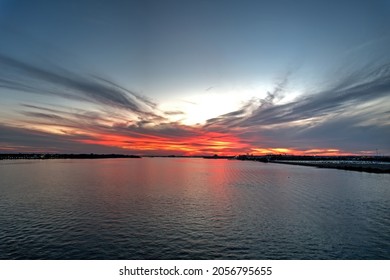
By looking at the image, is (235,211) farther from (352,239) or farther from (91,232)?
(91,232)

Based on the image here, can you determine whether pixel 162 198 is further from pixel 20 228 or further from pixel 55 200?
pixel 20 228

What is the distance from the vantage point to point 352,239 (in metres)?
21.2

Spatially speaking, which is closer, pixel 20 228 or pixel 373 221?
pixel 20 228

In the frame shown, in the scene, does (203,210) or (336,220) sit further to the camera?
(203,210)

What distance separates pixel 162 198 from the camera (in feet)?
132

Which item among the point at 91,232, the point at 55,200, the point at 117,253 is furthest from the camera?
A: the point at 55,200

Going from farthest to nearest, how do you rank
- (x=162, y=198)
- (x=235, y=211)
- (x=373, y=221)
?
(x=162, y=198) < (x=235, y=211) < (x=373, y=221)

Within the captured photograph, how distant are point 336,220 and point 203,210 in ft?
46.0

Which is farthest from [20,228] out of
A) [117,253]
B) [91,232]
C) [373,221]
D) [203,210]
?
[373,221]
